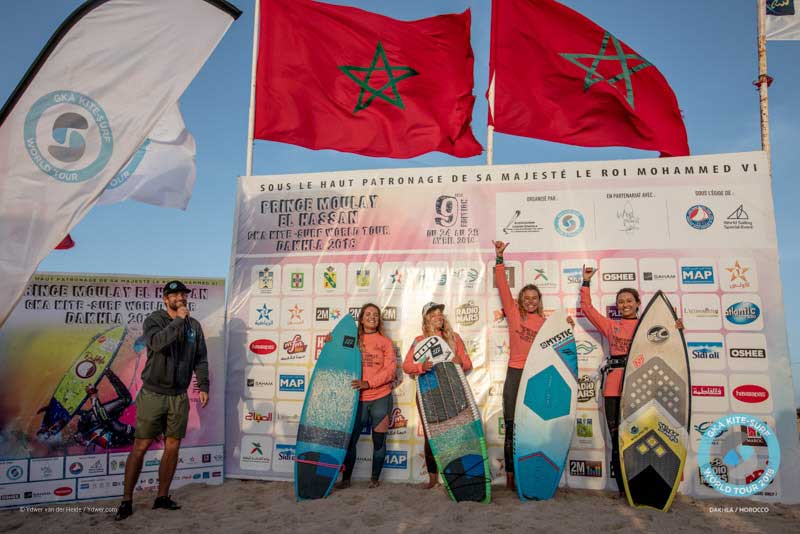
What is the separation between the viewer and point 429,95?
6.41 meters

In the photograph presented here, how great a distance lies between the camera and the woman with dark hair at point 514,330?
4.80m

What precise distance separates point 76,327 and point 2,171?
2421 mm

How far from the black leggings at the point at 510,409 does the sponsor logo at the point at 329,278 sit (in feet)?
6.51

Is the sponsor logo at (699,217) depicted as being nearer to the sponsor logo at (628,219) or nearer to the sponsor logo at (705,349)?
the sponsor logo at (628,219)

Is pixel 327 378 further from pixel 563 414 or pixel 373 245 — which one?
pixel 563 414

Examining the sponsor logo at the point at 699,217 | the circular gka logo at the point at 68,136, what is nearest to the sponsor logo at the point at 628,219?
the sponsor logo at the point at 699,217

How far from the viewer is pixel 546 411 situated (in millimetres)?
4699

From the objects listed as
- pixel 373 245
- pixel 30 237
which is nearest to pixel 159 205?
pixel 373 245

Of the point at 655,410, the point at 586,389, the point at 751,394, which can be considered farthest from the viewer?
the point at 586,389

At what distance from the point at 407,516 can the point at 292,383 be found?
192 cm

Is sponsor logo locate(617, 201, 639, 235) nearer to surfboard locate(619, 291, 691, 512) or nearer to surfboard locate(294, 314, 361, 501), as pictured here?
surfboard locate(619, 291, 691, 512)

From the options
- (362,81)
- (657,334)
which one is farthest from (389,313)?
(362,81)

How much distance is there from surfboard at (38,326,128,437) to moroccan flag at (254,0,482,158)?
8.53 feet

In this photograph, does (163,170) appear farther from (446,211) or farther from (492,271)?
(492,271)
